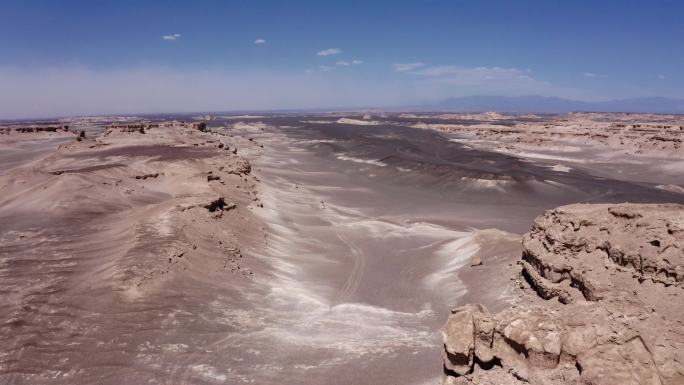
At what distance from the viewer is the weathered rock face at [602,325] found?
4676 millimetres

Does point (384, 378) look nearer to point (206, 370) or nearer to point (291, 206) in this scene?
point (206, 370)

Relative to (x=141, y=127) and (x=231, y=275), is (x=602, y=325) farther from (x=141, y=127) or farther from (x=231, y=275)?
(x=141, y=127)

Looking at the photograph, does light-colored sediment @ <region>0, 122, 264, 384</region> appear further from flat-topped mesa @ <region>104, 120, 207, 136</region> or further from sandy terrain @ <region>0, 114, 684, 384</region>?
flat-topped mesa @ <region>104, 120, 207, 136</region>

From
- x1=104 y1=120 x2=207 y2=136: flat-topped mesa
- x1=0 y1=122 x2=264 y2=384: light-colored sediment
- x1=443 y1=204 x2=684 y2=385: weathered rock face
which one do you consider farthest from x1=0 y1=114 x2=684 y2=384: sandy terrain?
x1=104 y1=120 x2=207 y2=136: flat-topped mesa

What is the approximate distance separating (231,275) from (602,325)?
28.3 ft

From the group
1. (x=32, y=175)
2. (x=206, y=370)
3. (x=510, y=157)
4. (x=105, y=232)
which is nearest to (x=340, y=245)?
(x=105, y=232)

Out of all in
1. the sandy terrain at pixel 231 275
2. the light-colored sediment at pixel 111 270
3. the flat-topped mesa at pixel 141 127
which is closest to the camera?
the light-colored sediment at pixel 111 270

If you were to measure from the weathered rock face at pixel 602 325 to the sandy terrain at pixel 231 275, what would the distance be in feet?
5.18

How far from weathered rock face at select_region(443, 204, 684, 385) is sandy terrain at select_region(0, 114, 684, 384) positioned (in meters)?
1.58

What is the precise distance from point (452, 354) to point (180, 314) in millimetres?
5374

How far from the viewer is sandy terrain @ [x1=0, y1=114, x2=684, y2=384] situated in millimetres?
7180

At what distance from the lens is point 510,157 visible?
46.3 metres

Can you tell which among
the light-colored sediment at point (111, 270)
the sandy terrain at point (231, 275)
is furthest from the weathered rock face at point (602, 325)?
the light-colored sediment at point (111, 270)

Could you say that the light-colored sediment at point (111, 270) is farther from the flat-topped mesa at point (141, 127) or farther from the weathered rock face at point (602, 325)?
the flat-topped mesa at point (141, 127)
